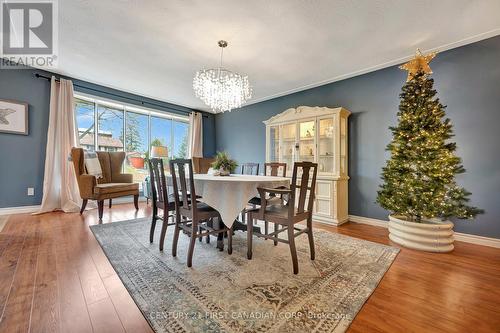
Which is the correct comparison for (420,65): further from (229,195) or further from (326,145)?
(229,195)

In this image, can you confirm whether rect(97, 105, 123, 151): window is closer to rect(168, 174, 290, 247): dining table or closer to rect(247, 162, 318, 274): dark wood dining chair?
rect(168, 174, 290, 247): dining table

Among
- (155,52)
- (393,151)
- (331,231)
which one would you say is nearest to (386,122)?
(393,151)

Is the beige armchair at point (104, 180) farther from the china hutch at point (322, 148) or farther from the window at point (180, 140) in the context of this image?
the china hutch at point (322, 148)

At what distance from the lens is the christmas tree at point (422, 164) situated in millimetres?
2402

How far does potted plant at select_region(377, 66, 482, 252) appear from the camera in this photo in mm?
2369

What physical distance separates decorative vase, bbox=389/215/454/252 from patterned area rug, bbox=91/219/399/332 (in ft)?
0.95

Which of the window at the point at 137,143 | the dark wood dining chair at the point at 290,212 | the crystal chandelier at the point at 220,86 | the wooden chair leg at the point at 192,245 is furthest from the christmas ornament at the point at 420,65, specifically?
the window at the point at 137,143

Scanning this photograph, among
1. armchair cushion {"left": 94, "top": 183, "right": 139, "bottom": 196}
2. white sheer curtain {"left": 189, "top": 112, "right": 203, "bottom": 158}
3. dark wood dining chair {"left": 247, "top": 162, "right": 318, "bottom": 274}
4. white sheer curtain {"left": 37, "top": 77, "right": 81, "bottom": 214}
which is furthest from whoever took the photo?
white sheer curtain {"left": 189, "top": 112, "right": 203, "bottom": 158}

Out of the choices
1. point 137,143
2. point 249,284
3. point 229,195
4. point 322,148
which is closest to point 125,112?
point 137,143

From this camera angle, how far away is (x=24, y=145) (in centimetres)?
359

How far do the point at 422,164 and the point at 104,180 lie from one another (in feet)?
16.2

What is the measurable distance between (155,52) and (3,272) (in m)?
2.82

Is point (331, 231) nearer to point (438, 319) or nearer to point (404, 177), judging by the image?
point (404, 177)

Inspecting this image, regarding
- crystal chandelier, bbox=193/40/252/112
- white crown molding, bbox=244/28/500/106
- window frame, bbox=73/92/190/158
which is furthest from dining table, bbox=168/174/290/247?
window frame, bbox=73/92/190/158
